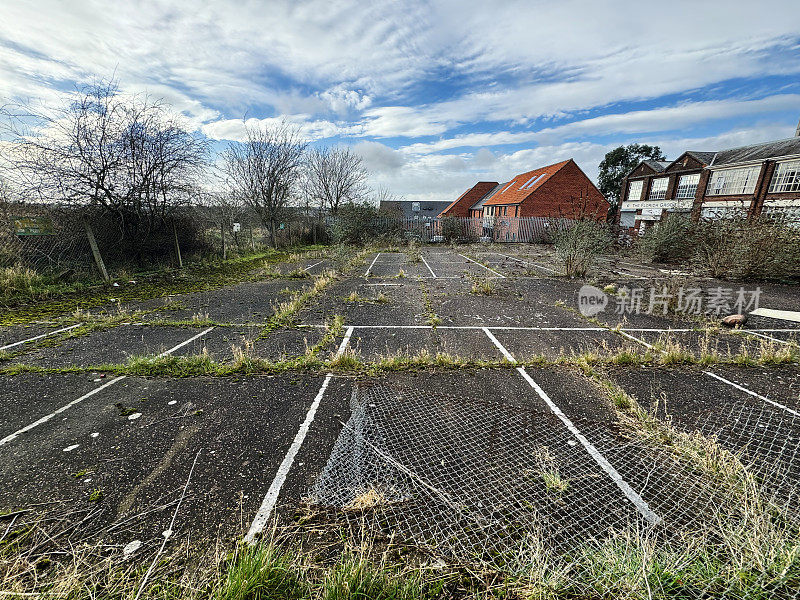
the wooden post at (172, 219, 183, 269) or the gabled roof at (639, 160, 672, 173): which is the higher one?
the gabled roof at (639, 160, 672, 173)

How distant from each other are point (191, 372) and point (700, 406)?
5.97 meters

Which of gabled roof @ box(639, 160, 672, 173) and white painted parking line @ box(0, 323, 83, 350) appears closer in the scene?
white painted parking line @ box(0, 323, 83, 350)

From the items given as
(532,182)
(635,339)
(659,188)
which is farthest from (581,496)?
(659,188)

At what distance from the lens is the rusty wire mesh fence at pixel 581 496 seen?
1829mm

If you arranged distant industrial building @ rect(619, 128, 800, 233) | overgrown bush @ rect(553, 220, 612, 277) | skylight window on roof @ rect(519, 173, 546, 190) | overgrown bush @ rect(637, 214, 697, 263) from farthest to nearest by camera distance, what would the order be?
skylight window on roof @ rect(519, 173, 546, 190) < distant industrial building @ rect(619, 128, 800, 233) < overgrown bush @ rect(637, 214, 697, 263) < overgrown bush @ rect(553, 220, 612, 277)

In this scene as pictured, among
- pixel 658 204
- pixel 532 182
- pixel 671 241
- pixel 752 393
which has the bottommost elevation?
pixel 752 393

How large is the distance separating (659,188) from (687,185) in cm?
228

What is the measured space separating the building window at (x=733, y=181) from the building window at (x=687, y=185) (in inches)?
43.9

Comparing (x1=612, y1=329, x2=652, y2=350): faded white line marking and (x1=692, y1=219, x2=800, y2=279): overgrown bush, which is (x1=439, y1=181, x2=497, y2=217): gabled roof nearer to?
(x1=692, y1=219, x2=800, y2=279): overgrown bush

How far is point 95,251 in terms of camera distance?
833cm

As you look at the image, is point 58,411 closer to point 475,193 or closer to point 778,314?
point 778,314

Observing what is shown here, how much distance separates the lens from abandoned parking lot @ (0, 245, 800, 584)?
90.0 inches

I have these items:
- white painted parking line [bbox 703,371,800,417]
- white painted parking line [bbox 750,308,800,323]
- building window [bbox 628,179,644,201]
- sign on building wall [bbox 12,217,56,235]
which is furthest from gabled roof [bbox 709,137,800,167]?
sign on building wall [bbox 12,217,56,235]

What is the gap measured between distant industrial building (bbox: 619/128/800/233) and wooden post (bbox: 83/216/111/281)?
71.3ft
